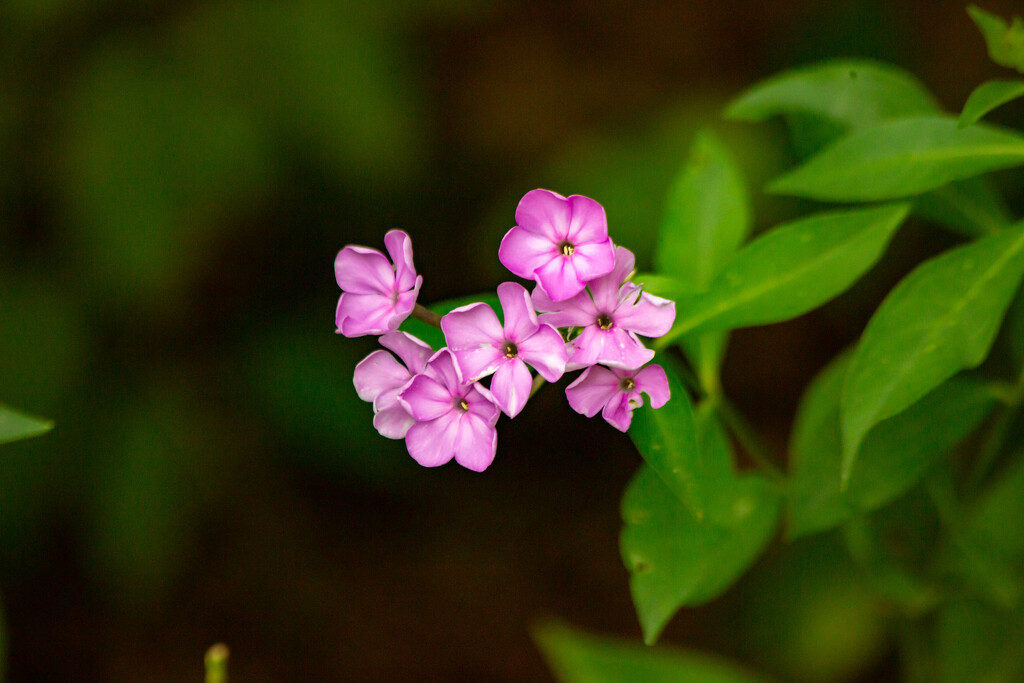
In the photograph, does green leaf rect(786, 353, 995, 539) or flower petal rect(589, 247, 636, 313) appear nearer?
flower petal rect(589, 247, 636, 313)

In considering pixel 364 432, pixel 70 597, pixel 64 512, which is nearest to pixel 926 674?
pixel 364 432

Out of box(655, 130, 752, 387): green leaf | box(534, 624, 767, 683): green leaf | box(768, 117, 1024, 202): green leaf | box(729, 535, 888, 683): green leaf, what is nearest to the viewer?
box(768, 117, 1024, 202): green leaf

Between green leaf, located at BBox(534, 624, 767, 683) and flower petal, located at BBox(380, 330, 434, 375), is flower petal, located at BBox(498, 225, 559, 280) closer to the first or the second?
flower petal, located at BBox(380, 330, 434, 375)

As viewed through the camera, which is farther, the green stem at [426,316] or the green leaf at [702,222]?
the green leaf at [702,222]

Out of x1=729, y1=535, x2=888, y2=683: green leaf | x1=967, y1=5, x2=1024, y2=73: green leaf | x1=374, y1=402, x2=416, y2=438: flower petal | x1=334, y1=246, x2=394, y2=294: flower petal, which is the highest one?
x1=967, y1=5, x2=1024, y2=73: green leaf

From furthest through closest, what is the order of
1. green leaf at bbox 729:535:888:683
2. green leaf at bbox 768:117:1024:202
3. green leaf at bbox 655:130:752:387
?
1. green leaf at bbox 729:535:888:683
2. green leaf at bbox 655:130:752:387
3. green leaf at bbox 768:117:1024:202

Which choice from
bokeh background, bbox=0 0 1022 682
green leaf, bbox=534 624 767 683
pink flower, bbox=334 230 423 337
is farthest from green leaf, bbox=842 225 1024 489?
bokeh background, bbox=0 0 1022 682

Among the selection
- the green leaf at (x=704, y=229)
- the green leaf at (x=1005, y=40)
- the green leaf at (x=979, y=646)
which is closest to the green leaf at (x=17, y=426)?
the green leaf at (x=704, y=229)

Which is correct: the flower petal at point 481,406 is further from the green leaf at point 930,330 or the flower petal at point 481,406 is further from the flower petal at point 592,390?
the green leaf at point 930,330
